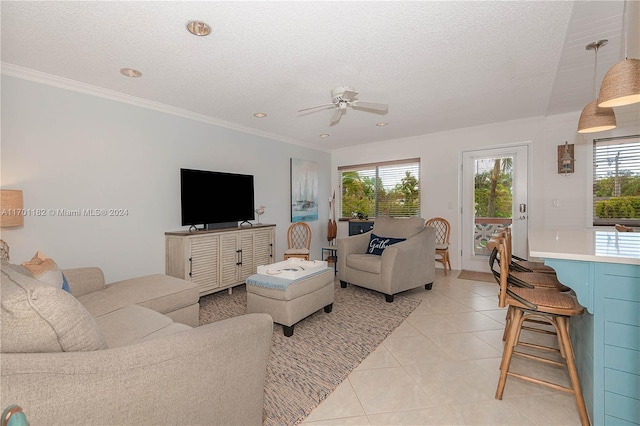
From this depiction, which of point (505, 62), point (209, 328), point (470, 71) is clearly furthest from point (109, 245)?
point (505, 62)

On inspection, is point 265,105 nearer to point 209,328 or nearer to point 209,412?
point 209,328

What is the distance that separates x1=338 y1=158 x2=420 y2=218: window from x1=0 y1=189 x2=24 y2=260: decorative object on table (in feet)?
15.6

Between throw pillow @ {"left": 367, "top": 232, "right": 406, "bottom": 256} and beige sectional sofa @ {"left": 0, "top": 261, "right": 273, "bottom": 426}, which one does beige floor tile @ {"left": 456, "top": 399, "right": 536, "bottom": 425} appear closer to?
beige sectional sofa @ {"left": 0, "top": 261, "right": 273, "bottom": 426}

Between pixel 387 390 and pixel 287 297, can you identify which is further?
pixel 287 297

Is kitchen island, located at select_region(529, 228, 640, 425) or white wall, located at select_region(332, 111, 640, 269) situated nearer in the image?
kitchen island, located at select_region(529, 228, 640, 425)

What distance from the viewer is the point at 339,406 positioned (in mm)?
1623

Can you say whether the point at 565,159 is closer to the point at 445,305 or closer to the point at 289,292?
the point at 445,305

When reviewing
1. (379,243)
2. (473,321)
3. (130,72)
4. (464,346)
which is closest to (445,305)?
(473,321)

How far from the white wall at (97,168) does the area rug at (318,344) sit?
1.12m

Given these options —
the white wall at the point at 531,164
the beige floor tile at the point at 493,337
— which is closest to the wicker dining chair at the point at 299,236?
the white wall at the point at 531,164

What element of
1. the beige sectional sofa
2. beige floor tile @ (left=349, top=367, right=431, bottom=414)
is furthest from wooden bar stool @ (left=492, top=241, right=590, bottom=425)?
the beige sectional sofa

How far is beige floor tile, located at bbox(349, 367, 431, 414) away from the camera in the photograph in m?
1.63

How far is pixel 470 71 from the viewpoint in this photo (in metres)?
2.59

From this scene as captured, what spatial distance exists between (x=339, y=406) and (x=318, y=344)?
Result: 724 mm
